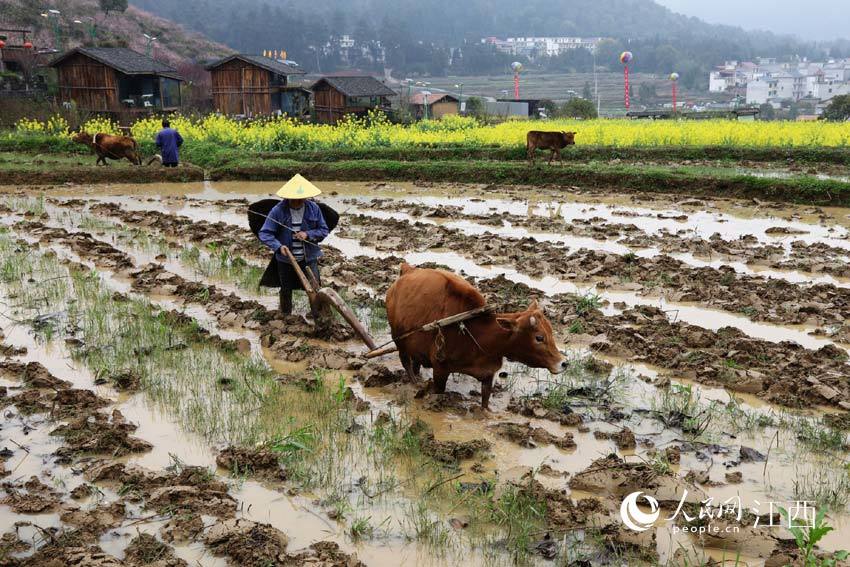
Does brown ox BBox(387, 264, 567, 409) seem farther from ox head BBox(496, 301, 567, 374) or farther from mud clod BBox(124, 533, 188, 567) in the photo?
mud clod BBox(124, 533, 188, 567)

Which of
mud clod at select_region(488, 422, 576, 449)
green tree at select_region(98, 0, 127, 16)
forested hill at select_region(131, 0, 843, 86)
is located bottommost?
mud clod at select_region(488, 422, 576, 449)

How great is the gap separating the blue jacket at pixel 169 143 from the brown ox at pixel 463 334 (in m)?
13.2

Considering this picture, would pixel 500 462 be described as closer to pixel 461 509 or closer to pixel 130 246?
pixel 461 509

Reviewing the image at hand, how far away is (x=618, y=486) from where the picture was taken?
15.7ft

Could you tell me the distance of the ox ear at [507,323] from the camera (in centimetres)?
545

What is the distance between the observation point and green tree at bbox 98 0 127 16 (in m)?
59.9

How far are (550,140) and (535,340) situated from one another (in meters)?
13.7

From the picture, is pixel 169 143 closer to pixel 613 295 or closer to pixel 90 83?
pixel 613 295

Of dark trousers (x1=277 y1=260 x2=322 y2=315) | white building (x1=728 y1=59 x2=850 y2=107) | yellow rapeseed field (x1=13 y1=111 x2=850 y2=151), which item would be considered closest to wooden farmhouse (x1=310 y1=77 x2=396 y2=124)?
yellow rapeseed field (x1=13 y1=111 x2=850 y2=151)

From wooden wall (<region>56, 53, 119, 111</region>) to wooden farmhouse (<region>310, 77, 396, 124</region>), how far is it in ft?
27.3

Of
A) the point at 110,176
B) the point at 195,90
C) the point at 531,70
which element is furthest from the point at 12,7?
the point at 531,70

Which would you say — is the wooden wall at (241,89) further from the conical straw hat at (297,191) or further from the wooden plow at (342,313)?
the wooden plow at (342,313)

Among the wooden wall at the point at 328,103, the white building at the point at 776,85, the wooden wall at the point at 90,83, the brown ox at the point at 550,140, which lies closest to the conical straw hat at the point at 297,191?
the brown ox at the point at 550,140

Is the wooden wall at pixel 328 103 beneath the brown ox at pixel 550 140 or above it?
above
